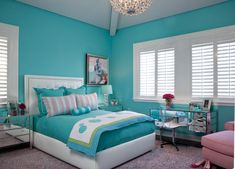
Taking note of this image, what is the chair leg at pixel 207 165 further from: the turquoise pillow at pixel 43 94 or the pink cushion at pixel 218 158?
the turquoise pillow at pixel 43 94

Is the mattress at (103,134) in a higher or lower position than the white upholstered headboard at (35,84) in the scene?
lower

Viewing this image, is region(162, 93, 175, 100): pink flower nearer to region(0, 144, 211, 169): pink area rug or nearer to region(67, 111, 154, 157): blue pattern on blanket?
region(0, 144, 211, 169): pink area rug

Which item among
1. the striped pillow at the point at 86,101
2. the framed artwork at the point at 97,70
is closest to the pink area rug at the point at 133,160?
the striped pillow at the point at 86,101

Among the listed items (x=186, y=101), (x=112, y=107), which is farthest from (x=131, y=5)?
(x=112, y=107)

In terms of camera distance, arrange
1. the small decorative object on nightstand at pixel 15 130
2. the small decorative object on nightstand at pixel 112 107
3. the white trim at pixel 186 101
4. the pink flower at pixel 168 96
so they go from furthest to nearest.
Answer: the small decorative object on nightstand at pixel 112 107 < the pink flower at pixel 168 96 < the white trim at pixel 186 101 < the small decorative object on nightstand at pixel 15 130

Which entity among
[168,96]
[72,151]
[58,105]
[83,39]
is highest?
[83,39]

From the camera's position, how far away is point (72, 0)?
150 inches

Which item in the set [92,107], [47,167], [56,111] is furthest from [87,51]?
[47,167]

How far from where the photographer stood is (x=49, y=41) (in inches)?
156

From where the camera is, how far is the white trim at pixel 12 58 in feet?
11.0

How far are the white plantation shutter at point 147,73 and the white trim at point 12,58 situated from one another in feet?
9.11

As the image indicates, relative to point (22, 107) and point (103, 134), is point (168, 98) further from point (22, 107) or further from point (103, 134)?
point (22, 107)

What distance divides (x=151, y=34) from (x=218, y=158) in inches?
120

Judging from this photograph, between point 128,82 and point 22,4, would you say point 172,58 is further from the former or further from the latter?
point 22,4
